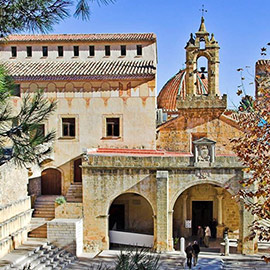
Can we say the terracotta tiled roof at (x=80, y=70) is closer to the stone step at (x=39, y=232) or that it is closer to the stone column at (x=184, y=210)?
the stone column at (x=184, y=210)

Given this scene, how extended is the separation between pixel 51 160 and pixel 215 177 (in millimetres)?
9939

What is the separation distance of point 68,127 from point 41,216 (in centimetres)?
565

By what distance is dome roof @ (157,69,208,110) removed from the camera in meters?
31.9

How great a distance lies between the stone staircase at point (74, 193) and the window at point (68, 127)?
326cm

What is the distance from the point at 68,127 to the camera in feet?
84.5

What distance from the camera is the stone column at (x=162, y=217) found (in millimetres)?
21422

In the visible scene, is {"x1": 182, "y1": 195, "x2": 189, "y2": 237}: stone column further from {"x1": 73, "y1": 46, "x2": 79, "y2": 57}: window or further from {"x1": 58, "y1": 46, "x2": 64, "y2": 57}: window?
{"x1": 58, "y1": 46, "x2": 64, "y2": 57}: window

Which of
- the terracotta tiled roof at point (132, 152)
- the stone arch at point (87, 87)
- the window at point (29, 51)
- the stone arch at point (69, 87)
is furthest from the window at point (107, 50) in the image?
the terracotta tiled roof at point (132, 152)

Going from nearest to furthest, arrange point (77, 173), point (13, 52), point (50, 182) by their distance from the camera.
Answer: point (77, 173)
point (50, 182)
point (13, 52)

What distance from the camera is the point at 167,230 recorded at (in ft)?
70.5

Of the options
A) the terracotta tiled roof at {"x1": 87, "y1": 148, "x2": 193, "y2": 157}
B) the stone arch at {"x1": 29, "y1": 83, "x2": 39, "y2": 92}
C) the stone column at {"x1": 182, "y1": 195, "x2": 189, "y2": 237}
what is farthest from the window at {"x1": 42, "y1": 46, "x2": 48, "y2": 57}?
the stone column at {"x1": 182, "y1": 195, "x2": 189, "y2": 237}

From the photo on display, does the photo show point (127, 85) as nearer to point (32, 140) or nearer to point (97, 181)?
point (97, 181)

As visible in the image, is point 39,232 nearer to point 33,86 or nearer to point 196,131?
point 33,86

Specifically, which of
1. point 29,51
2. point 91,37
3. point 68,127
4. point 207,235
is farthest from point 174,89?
point 207,235
